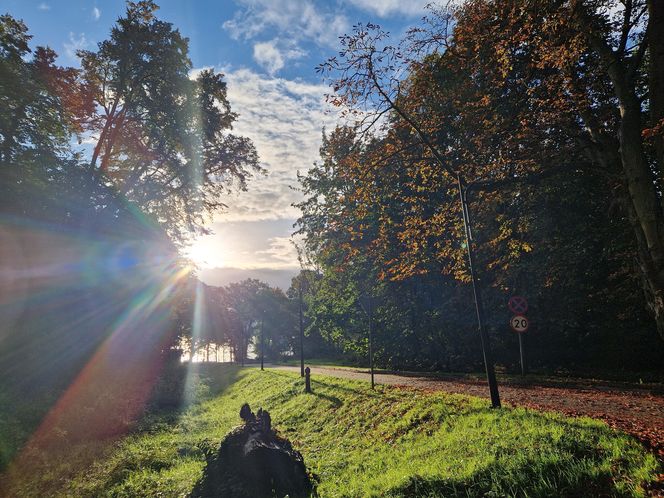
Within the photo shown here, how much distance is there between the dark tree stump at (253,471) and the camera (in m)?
7.46

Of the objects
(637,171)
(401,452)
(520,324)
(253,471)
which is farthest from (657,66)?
(253,471)

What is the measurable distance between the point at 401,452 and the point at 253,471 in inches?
134

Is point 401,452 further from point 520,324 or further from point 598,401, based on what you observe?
point 520,324

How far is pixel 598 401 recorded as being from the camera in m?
9.36

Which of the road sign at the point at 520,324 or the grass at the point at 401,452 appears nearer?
the grass at the point at 401,452

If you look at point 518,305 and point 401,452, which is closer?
point 401,452

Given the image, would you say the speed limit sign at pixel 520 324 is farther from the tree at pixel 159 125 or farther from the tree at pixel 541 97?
the tree at pixel 159 125

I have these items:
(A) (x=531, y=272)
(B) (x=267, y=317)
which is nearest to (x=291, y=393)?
(A) (x=531, y=272)

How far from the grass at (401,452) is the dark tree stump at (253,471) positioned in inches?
26.1

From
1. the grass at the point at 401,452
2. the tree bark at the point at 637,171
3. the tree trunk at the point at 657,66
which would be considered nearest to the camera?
the grass at the point at 401,452

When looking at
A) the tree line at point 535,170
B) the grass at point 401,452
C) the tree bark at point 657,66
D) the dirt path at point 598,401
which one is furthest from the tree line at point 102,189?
the tree bark at point 657,66

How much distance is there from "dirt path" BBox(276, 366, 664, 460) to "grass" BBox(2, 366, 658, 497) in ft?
2.11

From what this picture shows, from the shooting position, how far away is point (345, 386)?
16.6m

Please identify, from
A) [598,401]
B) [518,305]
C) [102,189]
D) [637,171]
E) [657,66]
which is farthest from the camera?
[102,189]
